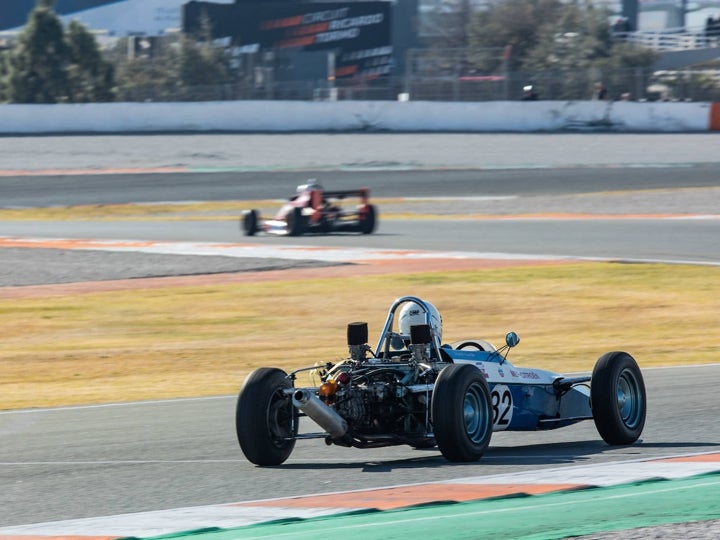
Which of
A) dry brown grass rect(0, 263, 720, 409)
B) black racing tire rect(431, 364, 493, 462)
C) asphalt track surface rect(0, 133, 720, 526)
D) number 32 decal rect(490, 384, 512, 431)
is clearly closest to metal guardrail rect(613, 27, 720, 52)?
dry brown grass rect(0, 263, 720, 409)

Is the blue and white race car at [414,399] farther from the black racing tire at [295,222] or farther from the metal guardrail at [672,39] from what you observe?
the metal guardrail at [672,39]

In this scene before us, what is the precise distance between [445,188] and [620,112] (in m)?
8.71

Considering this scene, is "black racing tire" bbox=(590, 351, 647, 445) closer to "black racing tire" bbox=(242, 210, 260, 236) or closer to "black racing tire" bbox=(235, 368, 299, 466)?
"black racing tire" bbox=(235, 368, 299, 466)

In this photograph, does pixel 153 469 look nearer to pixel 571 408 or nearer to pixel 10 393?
pixel 571 408

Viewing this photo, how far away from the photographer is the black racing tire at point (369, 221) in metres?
24.5

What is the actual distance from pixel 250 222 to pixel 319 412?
713 inches

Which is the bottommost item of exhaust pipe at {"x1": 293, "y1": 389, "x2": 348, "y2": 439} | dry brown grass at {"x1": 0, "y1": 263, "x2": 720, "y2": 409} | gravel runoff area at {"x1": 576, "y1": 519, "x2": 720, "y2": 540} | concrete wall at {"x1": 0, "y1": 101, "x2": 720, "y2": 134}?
dry brown grass at {"x1": 0, "y1": 263, "x2": 720, "y2": 409}

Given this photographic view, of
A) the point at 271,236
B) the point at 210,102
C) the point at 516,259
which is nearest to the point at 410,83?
the point at 210,102

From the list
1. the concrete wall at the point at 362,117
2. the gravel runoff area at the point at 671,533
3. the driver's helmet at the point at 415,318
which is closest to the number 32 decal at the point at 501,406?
the driver's helmet at the point at 415,318

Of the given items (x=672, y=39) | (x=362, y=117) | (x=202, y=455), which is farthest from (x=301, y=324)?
(x=672, y=39)

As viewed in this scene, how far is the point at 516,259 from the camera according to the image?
2086 centimetres

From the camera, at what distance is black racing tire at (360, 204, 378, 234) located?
24484mm

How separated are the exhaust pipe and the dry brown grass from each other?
4.57 meters

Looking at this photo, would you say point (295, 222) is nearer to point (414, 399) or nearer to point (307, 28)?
point (414, 399)
